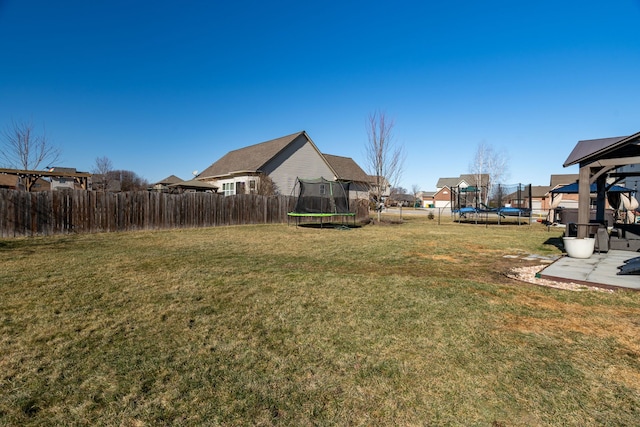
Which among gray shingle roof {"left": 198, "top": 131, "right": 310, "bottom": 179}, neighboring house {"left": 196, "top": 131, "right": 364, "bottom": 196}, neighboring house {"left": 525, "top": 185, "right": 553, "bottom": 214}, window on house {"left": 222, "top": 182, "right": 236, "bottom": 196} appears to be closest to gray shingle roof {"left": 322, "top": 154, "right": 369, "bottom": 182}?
neighboring house {"left": 196, "top": 131, "right": 364, "bottom": 196}

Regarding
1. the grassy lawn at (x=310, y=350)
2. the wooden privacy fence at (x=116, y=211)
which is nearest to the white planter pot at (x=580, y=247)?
the grassy lawn at (x=310, y=350)

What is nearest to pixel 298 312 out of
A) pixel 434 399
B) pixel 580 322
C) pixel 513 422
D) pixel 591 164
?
pixel 434 399

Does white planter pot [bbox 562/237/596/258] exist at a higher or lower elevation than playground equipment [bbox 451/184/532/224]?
lower

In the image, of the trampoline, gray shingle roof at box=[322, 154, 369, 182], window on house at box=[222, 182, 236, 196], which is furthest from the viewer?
gray shingle roof at box=[322, 154, 369, 182]

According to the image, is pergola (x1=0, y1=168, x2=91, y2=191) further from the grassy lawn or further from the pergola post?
the pergola post

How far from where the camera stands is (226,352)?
8.55 ft

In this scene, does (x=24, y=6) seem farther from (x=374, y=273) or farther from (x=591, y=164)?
(x=591, y=164)

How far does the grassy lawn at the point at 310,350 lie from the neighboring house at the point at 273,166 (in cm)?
1745

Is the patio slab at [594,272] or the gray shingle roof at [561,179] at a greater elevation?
the gray shingle roof at [561,179]

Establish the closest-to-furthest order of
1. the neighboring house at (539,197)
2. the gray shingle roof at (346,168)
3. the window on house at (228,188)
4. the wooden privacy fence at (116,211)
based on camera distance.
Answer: the wooden privacy fence at (116,211) < the window on house at (228,188) < the gray shingle roof at (346,168) < the neighboring house at (539,197)

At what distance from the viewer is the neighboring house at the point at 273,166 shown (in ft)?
75.6

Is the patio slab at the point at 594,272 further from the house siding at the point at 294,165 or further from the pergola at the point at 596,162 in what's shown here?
the house siding at the point at 294,165

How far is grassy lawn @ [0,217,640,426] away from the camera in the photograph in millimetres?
1893

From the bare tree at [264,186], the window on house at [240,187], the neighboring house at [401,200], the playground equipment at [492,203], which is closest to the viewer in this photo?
the playground equipment at [492,203]
